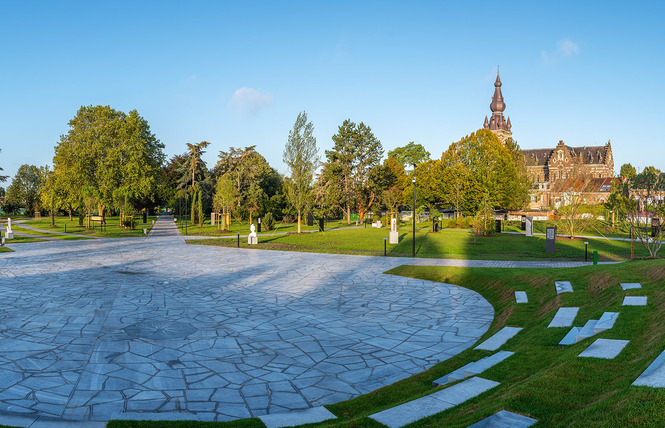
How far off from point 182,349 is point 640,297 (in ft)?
27.8

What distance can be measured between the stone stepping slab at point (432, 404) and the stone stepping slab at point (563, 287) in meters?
5.84

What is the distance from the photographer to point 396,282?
47.5ft

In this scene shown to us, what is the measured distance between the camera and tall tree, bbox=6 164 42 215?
65.9 metres

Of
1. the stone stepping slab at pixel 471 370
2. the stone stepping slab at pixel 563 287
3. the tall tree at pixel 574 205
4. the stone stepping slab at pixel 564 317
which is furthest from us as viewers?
the tall tree at pixel 574 205

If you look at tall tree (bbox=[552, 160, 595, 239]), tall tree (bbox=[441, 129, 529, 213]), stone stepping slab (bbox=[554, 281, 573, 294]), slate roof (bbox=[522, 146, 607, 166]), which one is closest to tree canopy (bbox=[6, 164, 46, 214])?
tall tree (bbox=[441, 129, 529, 213])

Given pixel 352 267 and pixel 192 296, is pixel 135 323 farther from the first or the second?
pixel 352 267

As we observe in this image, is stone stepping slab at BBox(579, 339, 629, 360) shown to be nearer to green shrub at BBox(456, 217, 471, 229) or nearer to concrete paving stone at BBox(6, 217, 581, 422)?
concrete paving stone at BBox(6, 217, 581, 422)

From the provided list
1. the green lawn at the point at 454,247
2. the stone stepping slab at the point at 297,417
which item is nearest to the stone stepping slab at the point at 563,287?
the stone stepping slab at the point at 297,417

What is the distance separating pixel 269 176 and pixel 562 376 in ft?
185

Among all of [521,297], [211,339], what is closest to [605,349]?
[521,297]

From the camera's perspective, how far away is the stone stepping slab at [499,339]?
7262mm

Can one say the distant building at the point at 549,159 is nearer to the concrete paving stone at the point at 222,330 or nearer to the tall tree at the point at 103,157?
the tall tree at the point at 103,157

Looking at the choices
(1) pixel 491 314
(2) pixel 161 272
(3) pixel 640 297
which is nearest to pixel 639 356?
(3) pixel 640 297

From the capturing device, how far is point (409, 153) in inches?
3332
